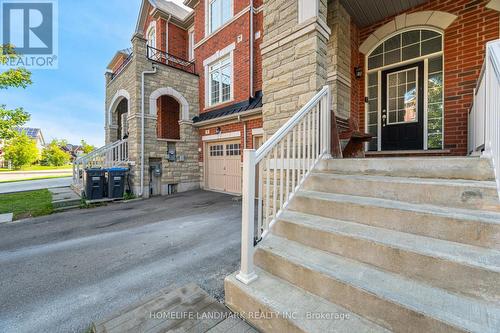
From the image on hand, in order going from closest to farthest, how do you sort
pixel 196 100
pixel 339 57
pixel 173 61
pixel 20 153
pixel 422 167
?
pixel 422 167
pixel 339 57
pixel 196 100
pixel 173 61
pixel 20 153

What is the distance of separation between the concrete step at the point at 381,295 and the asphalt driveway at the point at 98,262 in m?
0.91

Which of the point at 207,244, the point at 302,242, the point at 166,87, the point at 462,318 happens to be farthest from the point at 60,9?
the point at 462,318

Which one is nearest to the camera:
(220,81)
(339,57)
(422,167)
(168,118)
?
(422,167)

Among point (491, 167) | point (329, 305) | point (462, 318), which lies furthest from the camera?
point (491, 167)

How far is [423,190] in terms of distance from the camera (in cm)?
188

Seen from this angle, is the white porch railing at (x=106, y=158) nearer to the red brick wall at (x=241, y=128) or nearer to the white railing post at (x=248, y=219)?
the red brick wall at (x=241, y=128)

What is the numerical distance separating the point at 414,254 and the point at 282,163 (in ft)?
4.11

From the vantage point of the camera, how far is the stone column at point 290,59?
2928 mm

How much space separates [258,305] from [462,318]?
46.3 inches

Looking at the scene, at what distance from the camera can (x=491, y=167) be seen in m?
1.80

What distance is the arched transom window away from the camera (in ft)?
14.3

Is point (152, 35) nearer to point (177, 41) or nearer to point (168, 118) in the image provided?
point (177, 41)

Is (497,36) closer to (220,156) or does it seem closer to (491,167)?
(491,167)

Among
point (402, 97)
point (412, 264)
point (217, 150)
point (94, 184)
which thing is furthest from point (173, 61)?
point (412, 264)
